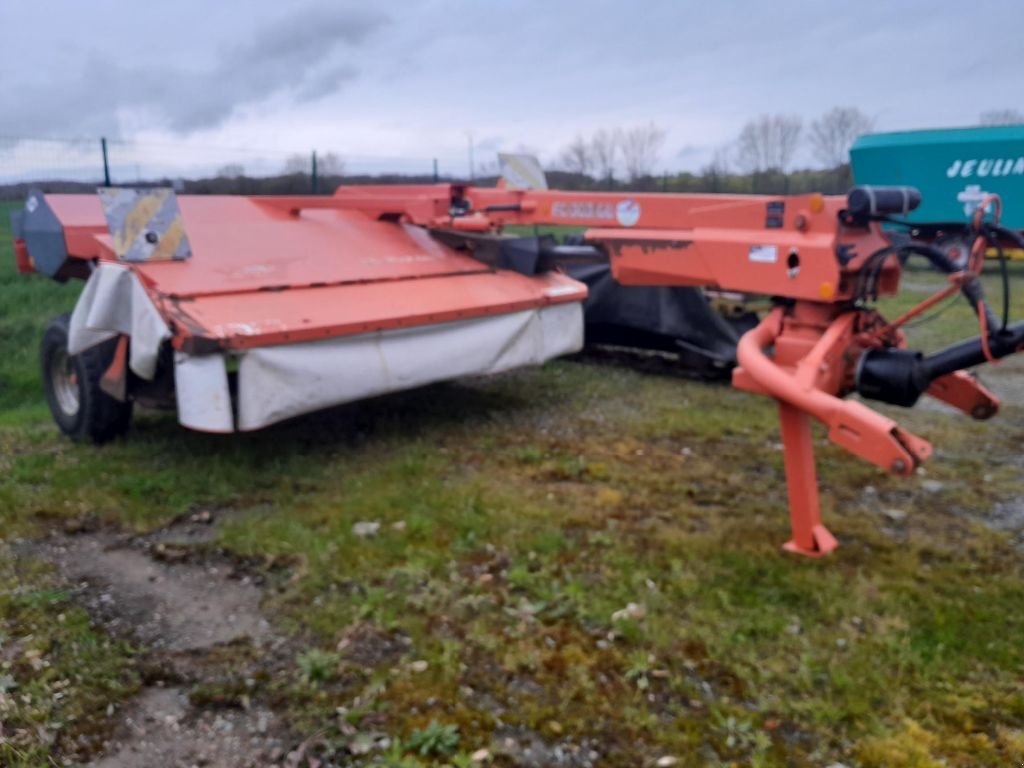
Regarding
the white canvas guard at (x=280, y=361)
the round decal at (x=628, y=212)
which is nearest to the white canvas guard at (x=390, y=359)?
the white canvas guard at (x=280, y=361)

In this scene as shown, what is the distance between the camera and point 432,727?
8.90ft

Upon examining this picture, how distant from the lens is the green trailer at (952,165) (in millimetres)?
10781

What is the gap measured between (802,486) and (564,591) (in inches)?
40.2

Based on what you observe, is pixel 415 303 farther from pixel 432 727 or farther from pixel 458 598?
pixel 432 727

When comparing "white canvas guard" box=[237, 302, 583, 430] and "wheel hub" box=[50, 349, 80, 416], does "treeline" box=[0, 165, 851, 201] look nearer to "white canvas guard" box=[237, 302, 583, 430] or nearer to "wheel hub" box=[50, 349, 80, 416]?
"wheel hub" box=[50, 349, 80, 416]

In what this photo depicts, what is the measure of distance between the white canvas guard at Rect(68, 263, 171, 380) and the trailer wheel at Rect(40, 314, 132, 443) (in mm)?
185

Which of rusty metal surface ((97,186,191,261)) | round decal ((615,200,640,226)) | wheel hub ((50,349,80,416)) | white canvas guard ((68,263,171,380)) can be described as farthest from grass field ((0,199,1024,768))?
round decal ((615,200,640,226))

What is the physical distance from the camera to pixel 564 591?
3535 millimetres

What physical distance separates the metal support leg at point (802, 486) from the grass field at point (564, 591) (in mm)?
82

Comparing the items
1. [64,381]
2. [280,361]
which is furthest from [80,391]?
[280,361]

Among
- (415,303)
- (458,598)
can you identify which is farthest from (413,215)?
(458,598)

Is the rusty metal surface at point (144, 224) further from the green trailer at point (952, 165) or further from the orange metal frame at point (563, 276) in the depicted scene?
the green trailer at point (952, 165)

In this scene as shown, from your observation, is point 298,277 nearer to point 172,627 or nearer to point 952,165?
point 172,627

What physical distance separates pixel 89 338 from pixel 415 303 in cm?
170
